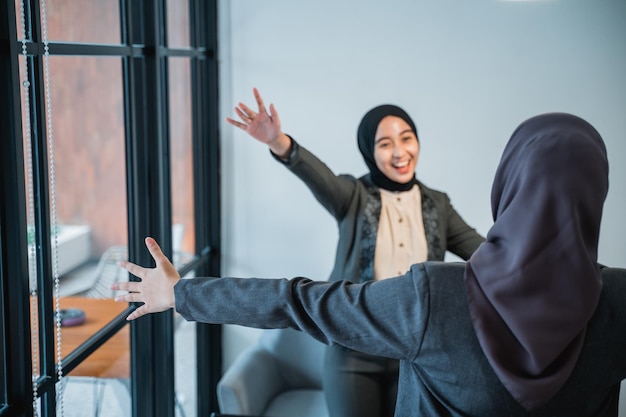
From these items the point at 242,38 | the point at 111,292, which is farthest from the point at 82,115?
the point at 242,38

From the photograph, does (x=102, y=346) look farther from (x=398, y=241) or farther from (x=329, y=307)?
(x=329, y=307)

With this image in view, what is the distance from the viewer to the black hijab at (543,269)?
117 centimetres

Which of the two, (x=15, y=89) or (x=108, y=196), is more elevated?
(x=15, y=89)

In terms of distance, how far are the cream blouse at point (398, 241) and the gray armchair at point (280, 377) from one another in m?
0.73

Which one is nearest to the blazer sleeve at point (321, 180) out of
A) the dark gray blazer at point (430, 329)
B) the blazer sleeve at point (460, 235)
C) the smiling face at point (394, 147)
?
the smiling face at point (394, 147)

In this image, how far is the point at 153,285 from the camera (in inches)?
56.2

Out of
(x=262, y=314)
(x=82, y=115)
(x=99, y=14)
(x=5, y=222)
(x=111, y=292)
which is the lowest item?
(x=111, y=292)

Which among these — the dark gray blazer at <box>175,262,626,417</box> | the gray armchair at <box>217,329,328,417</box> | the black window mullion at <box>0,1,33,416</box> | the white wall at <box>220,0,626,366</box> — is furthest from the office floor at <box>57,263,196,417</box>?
the white wall at <box>220,0,626,366</box>

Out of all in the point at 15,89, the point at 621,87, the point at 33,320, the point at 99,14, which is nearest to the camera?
the point at 15,89

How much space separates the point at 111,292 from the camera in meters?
2.40

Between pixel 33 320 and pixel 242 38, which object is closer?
pixel 33 320

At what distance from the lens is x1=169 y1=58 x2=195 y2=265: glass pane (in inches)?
116

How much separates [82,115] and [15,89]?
726mm

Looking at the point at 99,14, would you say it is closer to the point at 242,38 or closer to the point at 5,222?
the point at 5,222
